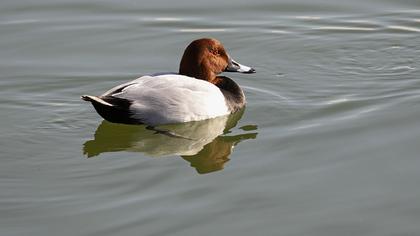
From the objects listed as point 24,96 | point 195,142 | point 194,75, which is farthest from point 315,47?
point 24,96

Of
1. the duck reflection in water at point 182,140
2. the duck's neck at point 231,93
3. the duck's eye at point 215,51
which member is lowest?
the duck reflection in water at point 182,140

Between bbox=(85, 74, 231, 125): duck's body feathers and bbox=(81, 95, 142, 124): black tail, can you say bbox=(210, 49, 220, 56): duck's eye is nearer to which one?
bbox=(85, 74, 231, 125): duck's body feathers

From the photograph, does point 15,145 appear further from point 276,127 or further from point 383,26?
point 383,26

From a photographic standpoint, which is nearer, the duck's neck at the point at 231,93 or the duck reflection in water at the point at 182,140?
the duck reflection in water at the point at 182,140

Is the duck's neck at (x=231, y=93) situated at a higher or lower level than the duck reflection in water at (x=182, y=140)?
higher

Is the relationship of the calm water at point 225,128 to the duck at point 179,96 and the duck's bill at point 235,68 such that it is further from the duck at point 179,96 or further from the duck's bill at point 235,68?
the duck's bill at point 235,68

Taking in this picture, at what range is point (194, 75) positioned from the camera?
27.0 feet

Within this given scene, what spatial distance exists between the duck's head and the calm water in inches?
15.2

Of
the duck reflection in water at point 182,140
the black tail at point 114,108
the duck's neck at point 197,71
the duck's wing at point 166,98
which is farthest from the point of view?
the duck's neck at point 197,71

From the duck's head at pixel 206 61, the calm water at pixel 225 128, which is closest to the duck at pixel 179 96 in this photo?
the duck's head at pixel 206 61

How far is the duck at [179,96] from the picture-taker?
7.48 metres

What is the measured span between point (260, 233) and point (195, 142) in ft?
6.57

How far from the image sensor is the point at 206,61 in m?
8.23

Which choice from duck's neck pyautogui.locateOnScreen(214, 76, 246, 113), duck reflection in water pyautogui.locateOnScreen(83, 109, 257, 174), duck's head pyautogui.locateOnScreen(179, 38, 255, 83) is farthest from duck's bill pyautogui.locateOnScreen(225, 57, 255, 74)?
duck reflection in water pyautogui.locateOnScreen(83, 109, 257, 174)
